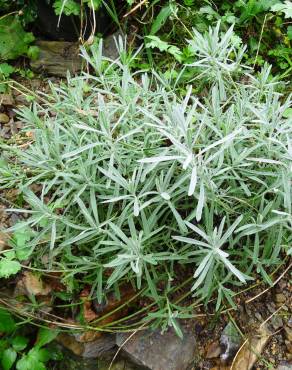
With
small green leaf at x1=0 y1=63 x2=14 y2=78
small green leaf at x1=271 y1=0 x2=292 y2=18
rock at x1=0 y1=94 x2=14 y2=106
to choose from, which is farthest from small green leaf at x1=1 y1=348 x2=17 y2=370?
small green leaf at x1=271 y1=0 x2=292 y2=18

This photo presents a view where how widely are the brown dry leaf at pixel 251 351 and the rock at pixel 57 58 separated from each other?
73.2 inches

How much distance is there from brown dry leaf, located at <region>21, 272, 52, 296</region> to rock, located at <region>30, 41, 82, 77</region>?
4.26 ft

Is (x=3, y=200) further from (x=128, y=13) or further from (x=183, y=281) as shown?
(x=128, y=13)

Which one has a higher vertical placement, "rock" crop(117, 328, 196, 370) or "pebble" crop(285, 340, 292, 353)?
"pebble" crop(285, 340, 292, 353)

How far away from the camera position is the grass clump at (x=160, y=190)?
5.91 feet

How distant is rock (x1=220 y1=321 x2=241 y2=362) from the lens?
7.44ft

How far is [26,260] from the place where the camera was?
2.32 m

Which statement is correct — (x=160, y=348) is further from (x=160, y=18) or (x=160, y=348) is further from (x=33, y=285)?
(x=160, y=18)

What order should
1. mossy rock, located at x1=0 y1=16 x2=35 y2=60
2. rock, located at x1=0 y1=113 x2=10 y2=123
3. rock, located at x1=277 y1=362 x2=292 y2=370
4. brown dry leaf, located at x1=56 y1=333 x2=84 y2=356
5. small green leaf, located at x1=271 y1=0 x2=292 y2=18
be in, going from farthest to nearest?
mossy rock, located at x1=0 y1=16 x2=35 y2=60
rock, located at x1=0 y1=113 x2=10 y2=123
small green leaf, located at x1=271 y1=0 x2=292 y2=18
brown dry leaf, located at x1=56 y1=333 x2=84 y2=356
rock, located at x1=277 y1=362 x2=292 y2=370

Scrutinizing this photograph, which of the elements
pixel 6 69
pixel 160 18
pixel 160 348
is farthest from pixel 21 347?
pixel 160 18

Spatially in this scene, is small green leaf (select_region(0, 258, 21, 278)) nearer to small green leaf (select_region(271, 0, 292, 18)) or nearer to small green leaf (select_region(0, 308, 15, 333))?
small green leaf (select_region(0, 308, 15, 333))

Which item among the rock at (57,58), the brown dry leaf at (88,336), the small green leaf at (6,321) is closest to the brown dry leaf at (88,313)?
the brown dry leaf at (88,336)

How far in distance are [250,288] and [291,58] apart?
1465mm

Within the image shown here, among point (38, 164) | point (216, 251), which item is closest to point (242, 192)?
point (216, 251)
